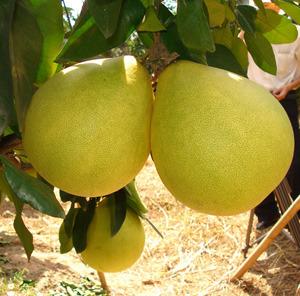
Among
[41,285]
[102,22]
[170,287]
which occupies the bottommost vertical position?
[170,287]

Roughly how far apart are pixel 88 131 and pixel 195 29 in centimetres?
13

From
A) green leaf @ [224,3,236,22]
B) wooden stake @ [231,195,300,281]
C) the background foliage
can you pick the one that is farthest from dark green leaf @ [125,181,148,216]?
wooden stake @ [231,195,300,281]

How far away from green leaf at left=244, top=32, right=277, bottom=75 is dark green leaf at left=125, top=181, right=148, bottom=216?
38cm

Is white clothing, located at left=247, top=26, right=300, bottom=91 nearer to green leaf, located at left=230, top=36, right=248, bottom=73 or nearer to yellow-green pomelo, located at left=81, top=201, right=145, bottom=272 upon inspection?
yellow-green pomelo, located at left=81, top=201, right=145, bottom=272

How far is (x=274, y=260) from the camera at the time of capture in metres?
2.54

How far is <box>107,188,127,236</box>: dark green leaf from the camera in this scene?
79 cm

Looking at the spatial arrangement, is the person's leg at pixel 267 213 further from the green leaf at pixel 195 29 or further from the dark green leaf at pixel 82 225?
the green leaf at pixel 195 29

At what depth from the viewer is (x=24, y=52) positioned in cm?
47

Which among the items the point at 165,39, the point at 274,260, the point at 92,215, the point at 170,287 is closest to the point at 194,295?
the point at 170,287

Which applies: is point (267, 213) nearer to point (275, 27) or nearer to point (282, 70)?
point (282, 70)

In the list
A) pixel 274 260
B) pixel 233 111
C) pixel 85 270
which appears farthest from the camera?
pixel 274 260

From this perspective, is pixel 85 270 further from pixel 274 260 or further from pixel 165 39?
pixel 165 39

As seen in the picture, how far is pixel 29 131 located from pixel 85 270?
1.91 m

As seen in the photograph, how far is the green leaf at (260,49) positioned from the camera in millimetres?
585
